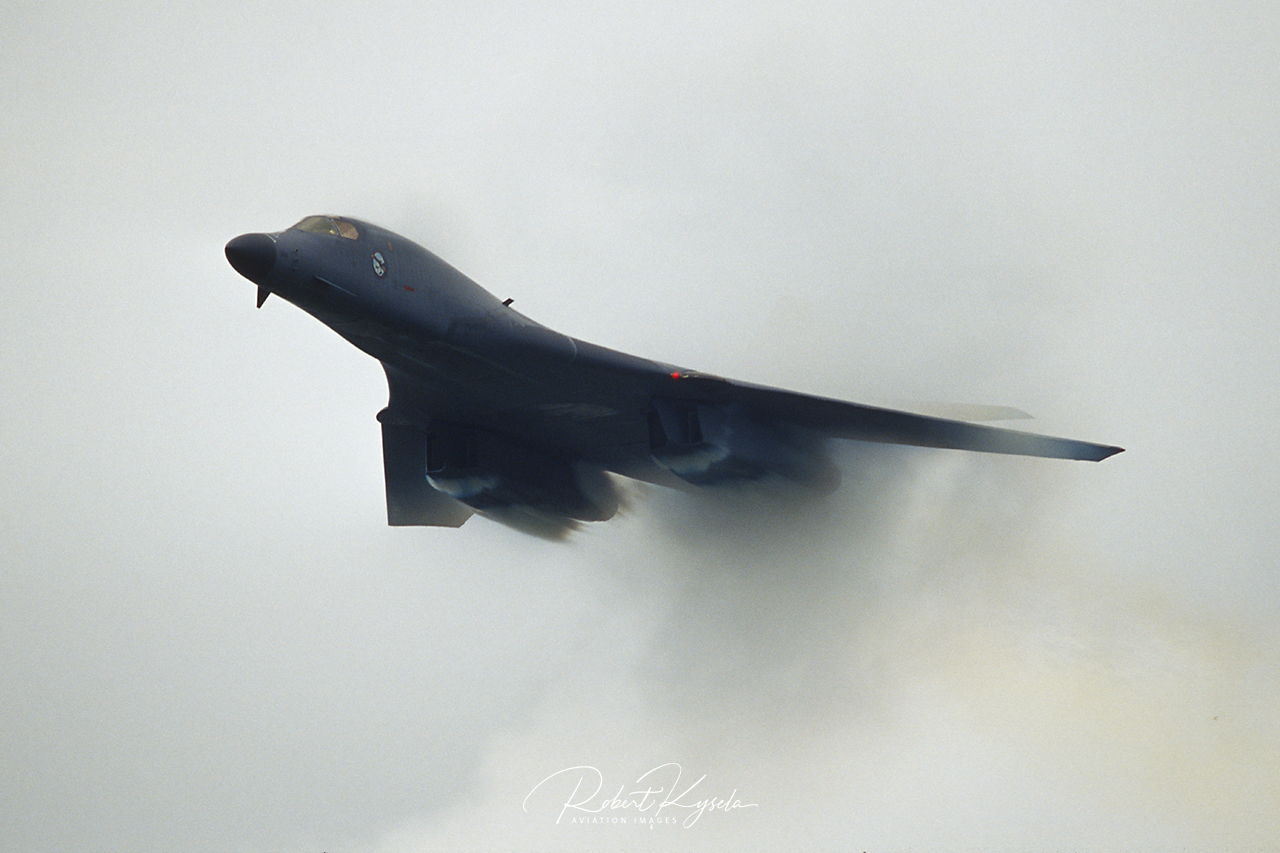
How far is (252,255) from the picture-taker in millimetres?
16766

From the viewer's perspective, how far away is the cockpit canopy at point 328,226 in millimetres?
17969

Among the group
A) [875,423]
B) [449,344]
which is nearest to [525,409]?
[449,344]

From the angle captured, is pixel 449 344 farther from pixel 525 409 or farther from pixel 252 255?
pixel 252 255

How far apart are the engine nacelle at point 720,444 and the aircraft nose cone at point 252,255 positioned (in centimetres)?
805

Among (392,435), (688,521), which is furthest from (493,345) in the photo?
(688,521)

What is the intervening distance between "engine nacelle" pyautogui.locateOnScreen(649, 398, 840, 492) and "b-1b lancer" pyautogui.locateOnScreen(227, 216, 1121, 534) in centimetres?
3

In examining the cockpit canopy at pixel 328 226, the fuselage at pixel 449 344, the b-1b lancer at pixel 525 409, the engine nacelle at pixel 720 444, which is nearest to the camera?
the fuselage at pixel 449 344

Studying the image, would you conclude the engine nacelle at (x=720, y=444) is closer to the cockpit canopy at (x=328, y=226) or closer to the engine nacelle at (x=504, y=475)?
the engine nacelle at (x=504, y=475)

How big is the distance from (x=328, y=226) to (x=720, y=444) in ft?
27.7

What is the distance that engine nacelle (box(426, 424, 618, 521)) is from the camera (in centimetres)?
2391

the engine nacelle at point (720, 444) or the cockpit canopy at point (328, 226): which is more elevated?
the cockpit canopy at point (328, 226)

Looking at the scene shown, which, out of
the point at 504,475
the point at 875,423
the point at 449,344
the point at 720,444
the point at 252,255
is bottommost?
the point at 504,475

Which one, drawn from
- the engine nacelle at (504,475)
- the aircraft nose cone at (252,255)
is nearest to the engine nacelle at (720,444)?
the engine nacelle at (504,475)

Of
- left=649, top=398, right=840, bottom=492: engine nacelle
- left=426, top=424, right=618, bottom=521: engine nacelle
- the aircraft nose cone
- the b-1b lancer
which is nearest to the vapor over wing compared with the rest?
the b-1b lancer
